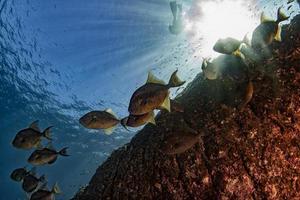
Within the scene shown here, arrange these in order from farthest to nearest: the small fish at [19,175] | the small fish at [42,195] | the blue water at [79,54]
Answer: the blue water at [79,54] → the small fish at [19,175] → the small fish at [42,195]

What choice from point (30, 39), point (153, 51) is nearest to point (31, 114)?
point (30, 39)

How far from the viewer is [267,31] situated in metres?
3.88

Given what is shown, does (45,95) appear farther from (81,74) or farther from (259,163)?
(259,163)

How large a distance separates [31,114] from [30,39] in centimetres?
1337

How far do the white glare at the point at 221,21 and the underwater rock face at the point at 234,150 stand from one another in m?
11.0

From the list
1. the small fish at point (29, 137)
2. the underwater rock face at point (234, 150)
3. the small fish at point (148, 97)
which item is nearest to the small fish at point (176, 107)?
the underwater rock face at point (234, 150)

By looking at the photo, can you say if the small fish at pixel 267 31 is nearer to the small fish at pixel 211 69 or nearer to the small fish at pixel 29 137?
the small fish at pixel 211 69

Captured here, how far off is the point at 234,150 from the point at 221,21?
1338 centimetres

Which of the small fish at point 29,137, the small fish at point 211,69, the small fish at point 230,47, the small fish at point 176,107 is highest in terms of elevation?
the small fish at point 230,47

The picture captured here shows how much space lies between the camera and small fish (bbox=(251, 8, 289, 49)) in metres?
3.85

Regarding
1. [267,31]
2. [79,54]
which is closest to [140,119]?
[267,31]

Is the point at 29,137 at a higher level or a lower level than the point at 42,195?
higher

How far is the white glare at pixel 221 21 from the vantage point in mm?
15281

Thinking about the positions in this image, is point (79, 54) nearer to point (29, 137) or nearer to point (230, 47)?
point (29, 137)
